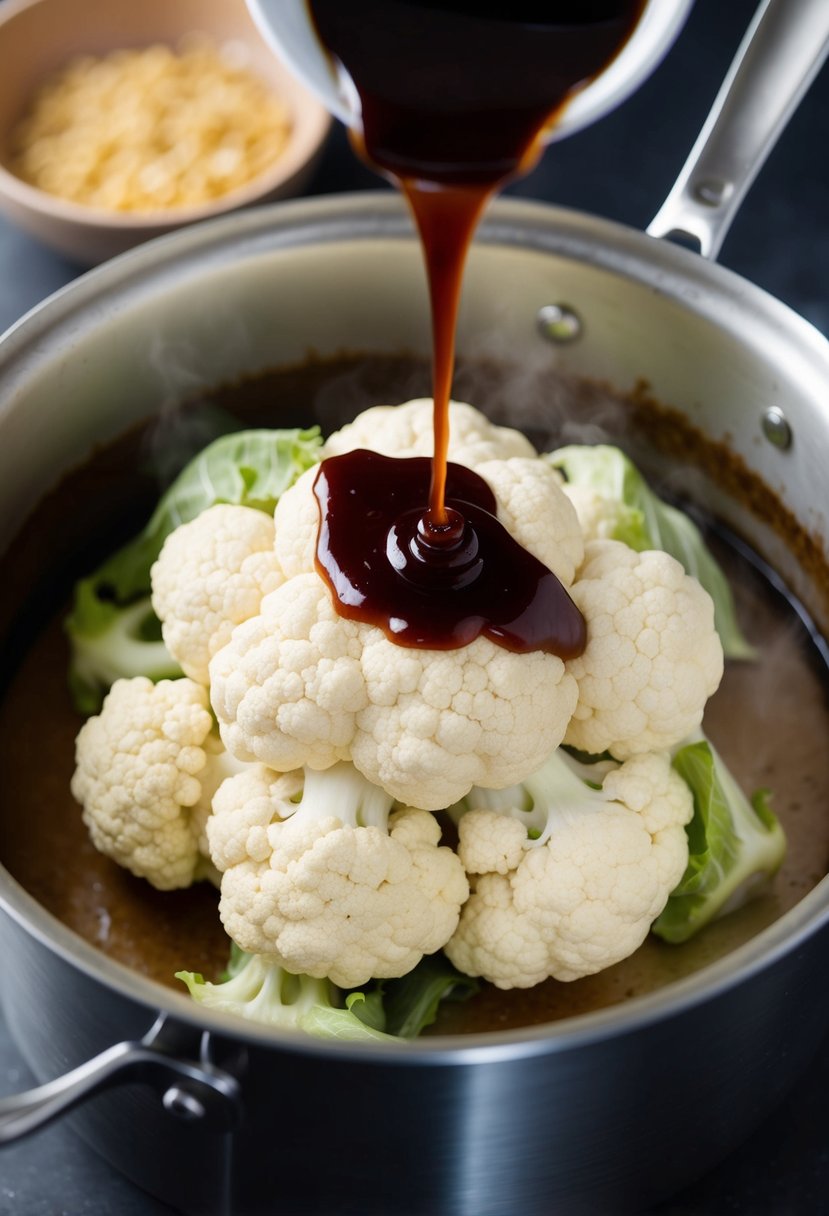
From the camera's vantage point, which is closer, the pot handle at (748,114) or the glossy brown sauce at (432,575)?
the glossy brown sauce at (432,575)

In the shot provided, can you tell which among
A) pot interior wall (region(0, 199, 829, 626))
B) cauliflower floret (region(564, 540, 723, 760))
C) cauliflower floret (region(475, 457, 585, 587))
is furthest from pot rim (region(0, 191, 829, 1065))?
cauliflower floret (region(475, 457, 585, 587))

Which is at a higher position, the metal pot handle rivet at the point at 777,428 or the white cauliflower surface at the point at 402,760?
the metal pot handle rivet at the point at 777,428

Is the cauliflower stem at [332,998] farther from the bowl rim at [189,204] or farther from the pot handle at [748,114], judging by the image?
the bowl rim at [189,204]

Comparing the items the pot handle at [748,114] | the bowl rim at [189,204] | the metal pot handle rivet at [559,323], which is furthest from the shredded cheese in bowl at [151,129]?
the pot handle at [748,114]

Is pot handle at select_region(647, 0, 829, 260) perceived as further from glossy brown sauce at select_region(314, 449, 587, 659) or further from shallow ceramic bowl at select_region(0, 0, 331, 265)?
shallow ceramic bowl at select_region(0, 0, 331, 265)

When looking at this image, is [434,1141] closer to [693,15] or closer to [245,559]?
[245,559]

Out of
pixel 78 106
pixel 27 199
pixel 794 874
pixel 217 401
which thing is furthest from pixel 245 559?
pixel 78 106
